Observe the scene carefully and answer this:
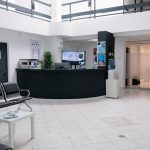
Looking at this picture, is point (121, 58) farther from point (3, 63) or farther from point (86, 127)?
point (86, 127)

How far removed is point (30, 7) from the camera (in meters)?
9.43

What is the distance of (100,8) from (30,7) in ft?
10.1

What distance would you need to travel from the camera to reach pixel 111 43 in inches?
317

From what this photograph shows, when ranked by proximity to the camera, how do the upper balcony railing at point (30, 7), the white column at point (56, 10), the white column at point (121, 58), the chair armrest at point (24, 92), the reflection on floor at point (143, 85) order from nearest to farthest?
the chair armrest at point (24, 92)
the upper balcony railing at point (30, 7)
the white column at point (56, 10)
the white column at point (121, 58)
the reflection on floor at point (143, 85)

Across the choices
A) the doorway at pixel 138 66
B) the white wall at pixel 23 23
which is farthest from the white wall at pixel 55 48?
the doorway at pixel 138 66

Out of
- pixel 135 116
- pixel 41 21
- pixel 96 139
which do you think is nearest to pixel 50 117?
pixel 96 139

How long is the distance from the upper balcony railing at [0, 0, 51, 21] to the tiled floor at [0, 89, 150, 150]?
3767 mm

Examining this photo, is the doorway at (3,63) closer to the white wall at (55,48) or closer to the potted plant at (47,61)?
the potted plant at (47,61)

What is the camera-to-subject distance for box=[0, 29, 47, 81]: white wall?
7742 mm

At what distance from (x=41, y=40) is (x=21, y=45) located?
3.92 feet

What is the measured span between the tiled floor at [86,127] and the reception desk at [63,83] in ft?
1.38

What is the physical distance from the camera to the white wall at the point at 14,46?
305 inches

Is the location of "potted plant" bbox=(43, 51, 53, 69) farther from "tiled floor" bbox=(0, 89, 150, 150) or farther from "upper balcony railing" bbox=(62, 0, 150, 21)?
"tiled floor" bbox=(0, 89, 150, 150)

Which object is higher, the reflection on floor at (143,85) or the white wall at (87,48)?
the white wall at (87,48)
